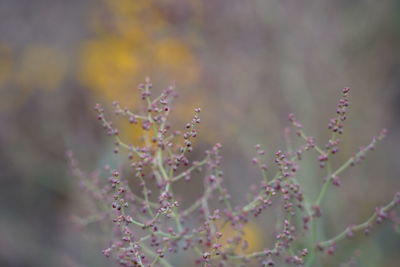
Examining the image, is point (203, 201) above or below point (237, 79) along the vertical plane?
below

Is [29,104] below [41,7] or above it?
below

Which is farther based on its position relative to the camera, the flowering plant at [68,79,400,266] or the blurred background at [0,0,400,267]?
the blurred background at [0,0,400,267]

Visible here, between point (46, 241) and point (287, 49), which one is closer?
point (287, 49)

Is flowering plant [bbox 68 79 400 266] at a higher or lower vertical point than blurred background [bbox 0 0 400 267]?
lower

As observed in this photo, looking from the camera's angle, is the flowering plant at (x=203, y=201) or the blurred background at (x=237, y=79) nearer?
the flowering plant at (x=203, y=201)

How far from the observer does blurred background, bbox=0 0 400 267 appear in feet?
23.6

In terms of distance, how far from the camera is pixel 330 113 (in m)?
7.48

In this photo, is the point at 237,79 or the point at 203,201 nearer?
the point at 203,201

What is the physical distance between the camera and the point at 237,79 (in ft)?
24.5

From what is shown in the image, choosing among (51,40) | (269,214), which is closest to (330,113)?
(269,214)

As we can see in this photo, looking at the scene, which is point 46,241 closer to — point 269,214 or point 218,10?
point 269,214

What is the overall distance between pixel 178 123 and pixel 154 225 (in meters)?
4.23

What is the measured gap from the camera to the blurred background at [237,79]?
720 cm

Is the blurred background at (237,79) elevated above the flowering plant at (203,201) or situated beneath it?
elevated above
